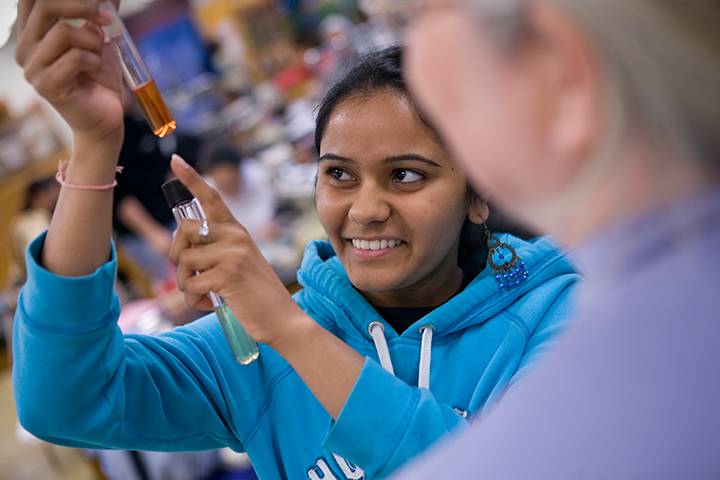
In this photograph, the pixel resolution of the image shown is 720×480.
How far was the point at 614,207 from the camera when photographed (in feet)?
1.71

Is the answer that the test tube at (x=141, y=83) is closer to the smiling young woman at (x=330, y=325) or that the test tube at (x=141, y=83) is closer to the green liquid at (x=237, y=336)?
the smiling young woman at (x=330, y=325)

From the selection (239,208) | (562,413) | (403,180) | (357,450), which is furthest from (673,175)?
(239,208)

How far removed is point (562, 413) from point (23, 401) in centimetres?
76

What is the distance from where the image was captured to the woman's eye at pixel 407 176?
3.67 ft

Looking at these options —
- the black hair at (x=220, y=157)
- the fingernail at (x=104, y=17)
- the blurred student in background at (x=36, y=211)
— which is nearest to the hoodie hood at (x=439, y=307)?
the fingernail at (x=104, y=17)

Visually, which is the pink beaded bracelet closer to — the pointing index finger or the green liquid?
the pointing index finger

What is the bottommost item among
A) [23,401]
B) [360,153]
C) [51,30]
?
[23,401]

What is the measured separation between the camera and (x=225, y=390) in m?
1.11

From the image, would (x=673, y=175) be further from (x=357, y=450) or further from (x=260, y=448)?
(x=260, y=448)

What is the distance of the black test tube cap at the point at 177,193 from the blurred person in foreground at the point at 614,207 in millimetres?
473

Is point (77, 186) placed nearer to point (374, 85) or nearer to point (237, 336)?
point (237, 336)

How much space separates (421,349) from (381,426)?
0.30 meters

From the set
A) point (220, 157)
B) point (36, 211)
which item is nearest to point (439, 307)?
point (220, 157)

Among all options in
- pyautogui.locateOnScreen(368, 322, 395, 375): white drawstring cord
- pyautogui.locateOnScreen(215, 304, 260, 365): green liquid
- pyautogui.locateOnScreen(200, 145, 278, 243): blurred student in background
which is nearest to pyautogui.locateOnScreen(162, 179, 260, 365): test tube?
pyautogui.locateOnScreen(215, 304, 260, 365): green liquid
